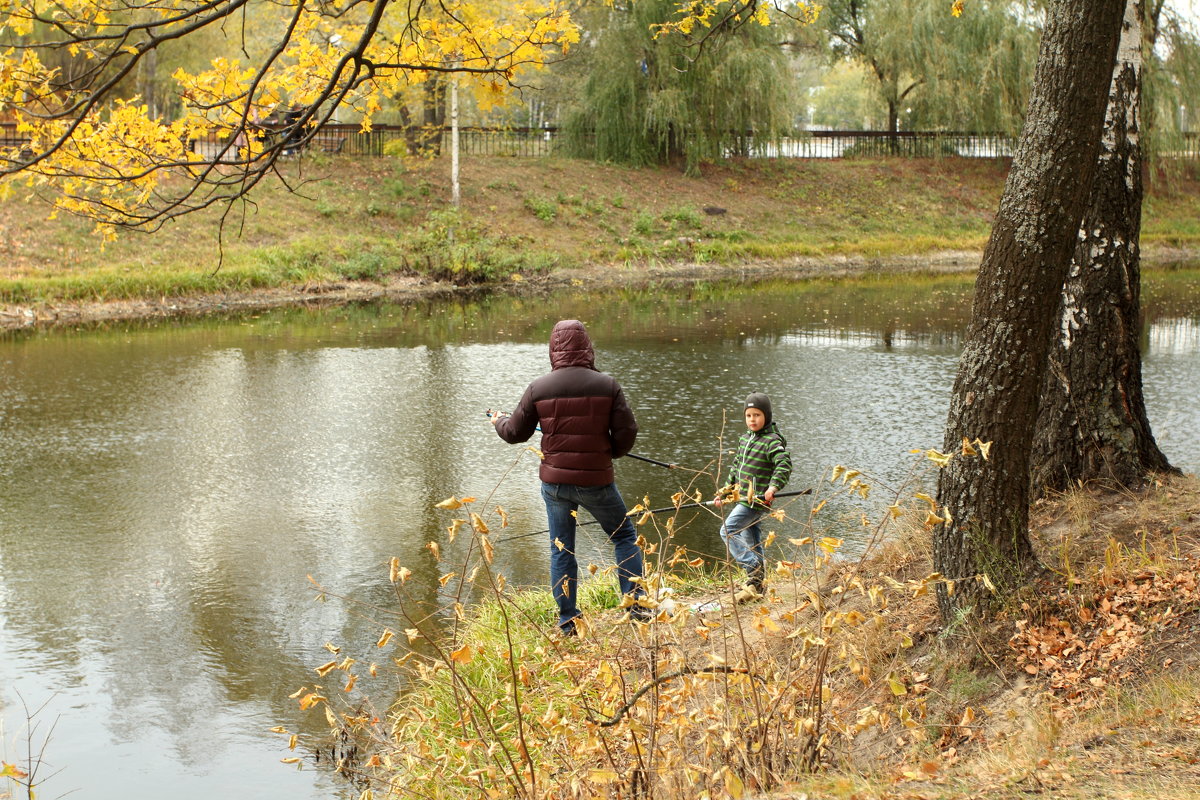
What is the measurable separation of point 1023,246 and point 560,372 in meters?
2.38

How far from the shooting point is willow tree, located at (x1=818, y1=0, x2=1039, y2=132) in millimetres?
34219

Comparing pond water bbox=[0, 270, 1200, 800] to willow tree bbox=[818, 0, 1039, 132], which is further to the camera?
willow tree bbox=[818, 0, 1039, 132]

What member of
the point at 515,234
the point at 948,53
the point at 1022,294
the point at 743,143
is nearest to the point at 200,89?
the point at 1022,294

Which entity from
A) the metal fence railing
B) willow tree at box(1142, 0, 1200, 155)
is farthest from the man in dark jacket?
willow tree at box(1142, 0, 1200, 155)

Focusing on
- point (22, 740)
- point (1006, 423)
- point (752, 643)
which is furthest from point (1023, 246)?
point (22, 740)

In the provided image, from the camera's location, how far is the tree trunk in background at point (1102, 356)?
6.33 m

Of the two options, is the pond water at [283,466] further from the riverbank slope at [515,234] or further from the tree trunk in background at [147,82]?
the tree trunk in background at [147,82]

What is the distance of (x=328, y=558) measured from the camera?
8.14 metres

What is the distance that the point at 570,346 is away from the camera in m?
6.02

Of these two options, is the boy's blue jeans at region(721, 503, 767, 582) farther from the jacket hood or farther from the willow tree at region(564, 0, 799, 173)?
the willow tree at region(564, 0, 799, 173)

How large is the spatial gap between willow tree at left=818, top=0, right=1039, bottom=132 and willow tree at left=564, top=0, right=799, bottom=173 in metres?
4.44

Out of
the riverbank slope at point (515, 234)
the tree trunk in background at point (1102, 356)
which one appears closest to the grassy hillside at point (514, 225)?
the riverbank slope at point (515, 234)

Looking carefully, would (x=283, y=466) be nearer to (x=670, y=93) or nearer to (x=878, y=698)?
(x=878, y=698)

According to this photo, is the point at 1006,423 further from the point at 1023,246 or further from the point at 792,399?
the point at 792,399
